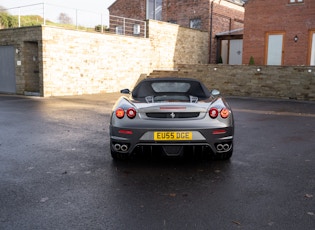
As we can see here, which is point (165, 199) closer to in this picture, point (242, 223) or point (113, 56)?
point (242, 223)

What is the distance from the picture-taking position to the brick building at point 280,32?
19.9m

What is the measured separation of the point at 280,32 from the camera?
2081 centimetres

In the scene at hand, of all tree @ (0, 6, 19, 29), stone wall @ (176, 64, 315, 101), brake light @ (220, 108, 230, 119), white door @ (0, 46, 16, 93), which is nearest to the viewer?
brake light @ (220, 108, 230, 119)

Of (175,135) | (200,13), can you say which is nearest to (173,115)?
(175,135)

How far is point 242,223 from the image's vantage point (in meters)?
3.00

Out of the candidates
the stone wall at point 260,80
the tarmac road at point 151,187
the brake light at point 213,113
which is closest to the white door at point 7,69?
the stone wall at point 260,80

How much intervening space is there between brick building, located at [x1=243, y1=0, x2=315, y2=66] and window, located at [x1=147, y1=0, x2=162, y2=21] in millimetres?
10541

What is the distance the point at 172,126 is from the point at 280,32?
18842 mm

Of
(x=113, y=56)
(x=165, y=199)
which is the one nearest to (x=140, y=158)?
(x=165, y=199)

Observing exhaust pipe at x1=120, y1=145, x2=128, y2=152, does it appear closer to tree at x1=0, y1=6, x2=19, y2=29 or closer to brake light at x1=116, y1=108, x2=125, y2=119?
brake light at x1=116, y1=108, x2=125, y2=119

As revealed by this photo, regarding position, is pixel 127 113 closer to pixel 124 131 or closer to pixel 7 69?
pixel 124 131

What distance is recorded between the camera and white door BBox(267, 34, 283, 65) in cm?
2094

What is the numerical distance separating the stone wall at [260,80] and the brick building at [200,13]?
29.1 feet

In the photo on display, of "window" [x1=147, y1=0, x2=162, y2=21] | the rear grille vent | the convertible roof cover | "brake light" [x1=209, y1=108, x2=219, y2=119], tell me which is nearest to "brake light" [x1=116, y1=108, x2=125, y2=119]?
the rear grille vent
